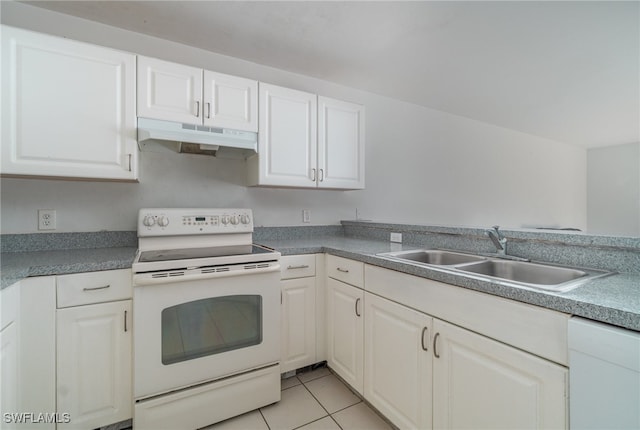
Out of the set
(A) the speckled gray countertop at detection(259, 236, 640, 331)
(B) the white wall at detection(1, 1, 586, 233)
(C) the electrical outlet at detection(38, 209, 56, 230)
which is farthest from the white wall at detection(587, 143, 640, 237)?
(C) the electrical outlet at detection(38, 209, 56, 230)

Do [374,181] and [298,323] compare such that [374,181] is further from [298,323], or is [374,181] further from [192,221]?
Result: [192,221]

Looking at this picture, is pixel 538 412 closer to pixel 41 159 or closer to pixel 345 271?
pixel 345 271

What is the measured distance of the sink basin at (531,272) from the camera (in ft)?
3.88

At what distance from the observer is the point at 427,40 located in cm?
207

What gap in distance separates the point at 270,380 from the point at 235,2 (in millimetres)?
2268

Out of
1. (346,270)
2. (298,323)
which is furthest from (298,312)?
(346,270)

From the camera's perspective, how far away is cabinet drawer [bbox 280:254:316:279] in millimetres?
1843

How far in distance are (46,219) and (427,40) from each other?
2.81 m

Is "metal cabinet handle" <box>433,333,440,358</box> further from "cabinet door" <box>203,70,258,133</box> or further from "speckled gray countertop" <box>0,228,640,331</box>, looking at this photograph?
"cabinet door" <box>203,70,258,133</box>

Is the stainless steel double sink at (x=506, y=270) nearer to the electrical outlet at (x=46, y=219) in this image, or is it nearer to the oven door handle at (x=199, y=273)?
the oven door handle at (x=199, y=273)

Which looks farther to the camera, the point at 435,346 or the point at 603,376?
the point at 435,346

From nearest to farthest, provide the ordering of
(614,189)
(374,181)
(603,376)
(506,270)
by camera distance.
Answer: (603,376) → (506,270) → (374,181) → (614,189)

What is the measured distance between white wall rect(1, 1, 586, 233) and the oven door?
0.83 meters

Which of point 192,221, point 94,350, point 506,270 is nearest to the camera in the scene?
point 94,350
